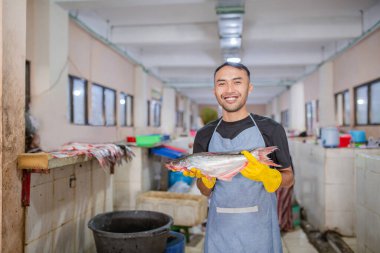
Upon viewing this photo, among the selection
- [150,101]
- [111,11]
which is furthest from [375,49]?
[150,101]

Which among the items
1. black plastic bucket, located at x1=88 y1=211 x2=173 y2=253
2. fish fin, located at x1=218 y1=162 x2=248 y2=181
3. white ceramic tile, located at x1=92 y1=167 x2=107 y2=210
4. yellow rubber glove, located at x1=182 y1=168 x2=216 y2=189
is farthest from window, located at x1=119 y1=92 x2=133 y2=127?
fish fin, located at x1=218 y1=162 x2=248 y2=181

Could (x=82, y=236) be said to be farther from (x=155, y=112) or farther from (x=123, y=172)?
(x=155, y=112)

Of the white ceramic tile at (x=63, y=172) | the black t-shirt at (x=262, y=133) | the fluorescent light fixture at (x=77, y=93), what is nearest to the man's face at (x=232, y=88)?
the black t-shirt at (x=262, y=133)

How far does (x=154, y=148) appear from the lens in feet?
16.6

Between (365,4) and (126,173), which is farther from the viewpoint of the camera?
(365,4)

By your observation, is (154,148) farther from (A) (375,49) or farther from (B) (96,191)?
(A) (375,49)

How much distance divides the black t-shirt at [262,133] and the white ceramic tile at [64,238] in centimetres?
159

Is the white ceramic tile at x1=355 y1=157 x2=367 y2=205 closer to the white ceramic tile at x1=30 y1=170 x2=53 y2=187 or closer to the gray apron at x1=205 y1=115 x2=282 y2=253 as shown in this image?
the gray apron at x1=205 y1=115 x2=282 y2=253

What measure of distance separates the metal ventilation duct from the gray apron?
8.08ft

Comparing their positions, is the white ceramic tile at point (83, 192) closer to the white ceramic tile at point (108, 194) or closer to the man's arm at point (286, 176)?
the white ceramic tile at point (108, 194)

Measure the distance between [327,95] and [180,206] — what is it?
640cm

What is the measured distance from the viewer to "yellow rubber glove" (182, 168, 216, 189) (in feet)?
6.25

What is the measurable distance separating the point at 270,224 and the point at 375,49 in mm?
5315

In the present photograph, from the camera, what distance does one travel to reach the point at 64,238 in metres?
2.94
